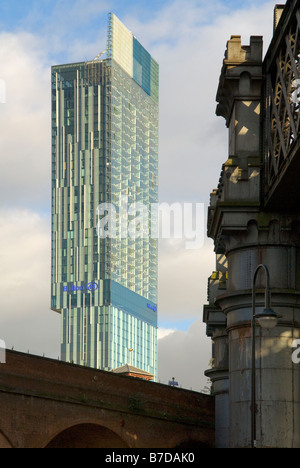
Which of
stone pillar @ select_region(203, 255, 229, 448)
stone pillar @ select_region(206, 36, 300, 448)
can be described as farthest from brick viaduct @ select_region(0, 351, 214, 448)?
stone pillar @ select_region(206, 36, 300, 448)

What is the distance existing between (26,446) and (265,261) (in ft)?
46.3

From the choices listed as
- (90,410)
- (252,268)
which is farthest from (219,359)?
(252,268)

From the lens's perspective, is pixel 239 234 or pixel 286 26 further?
pixel 239 234

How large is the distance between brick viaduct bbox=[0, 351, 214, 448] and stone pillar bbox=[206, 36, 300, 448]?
10983 millimetres

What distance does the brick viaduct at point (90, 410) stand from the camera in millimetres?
40375

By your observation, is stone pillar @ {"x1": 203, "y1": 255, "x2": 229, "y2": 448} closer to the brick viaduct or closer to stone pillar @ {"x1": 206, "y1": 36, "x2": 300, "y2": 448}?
the brick viaduct

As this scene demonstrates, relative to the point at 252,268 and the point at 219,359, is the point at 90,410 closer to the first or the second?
the point at 219,359

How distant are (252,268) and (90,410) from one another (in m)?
15.4

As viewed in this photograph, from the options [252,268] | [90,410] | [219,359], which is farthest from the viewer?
[219,359]

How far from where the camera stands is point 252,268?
105 ft

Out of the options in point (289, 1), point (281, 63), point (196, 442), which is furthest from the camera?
point (196, 442)

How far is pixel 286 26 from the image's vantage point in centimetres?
2958
